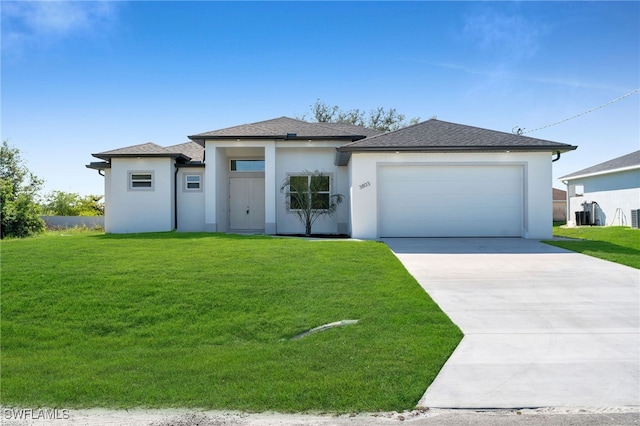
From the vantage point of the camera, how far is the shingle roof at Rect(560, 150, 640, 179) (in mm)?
24086

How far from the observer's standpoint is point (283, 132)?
1834 centimetres

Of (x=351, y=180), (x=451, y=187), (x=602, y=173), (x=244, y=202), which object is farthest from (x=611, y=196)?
(x=244, y=202)

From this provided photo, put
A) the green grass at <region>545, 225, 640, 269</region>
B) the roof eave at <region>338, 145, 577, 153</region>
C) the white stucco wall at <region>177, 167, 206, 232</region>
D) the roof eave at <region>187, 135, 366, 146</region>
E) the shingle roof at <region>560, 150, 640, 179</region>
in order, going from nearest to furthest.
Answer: the green grass at <region>545, 225, 640, 269</region>
the roof eave at <region>338, 145, 577, 153</region>
the roof eave at <region>187, 135, 366, 146</region>
the white stucco wall at <region>177, 167, 206, 232</region>
the shingle roof at <region>560, 150, 640, 179</region>

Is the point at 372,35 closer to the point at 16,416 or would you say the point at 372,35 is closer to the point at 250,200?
the point at 250,200

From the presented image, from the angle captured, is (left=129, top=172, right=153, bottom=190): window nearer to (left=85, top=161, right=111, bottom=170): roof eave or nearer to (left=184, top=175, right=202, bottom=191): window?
(left=184, top=175, right=202, bottom=191): window

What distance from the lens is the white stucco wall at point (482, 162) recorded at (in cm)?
1488

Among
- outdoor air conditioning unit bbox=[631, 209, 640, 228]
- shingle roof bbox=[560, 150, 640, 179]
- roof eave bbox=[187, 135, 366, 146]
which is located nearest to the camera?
roof eave bbox=[187, 135, 366, 146]

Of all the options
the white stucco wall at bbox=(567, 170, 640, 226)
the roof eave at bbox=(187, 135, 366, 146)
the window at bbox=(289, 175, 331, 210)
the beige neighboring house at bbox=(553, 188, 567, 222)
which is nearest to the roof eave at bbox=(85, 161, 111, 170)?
the roof eave at bbox=(187, 135, 366, 146)

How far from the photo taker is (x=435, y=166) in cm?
1526

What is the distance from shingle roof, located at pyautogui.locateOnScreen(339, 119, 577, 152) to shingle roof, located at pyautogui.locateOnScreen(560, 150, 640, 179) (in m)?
12.4

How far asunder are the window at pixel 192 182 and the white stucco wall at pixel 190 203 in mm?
85

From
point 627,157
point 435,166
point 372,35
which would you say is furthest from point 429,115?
point 435,166

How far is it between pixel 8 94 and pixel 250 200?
32.0 ft

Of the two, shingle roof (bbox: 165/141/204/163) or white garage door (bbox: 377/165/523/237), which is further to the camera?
shingle roof (bbox: 165/141/204/163)
